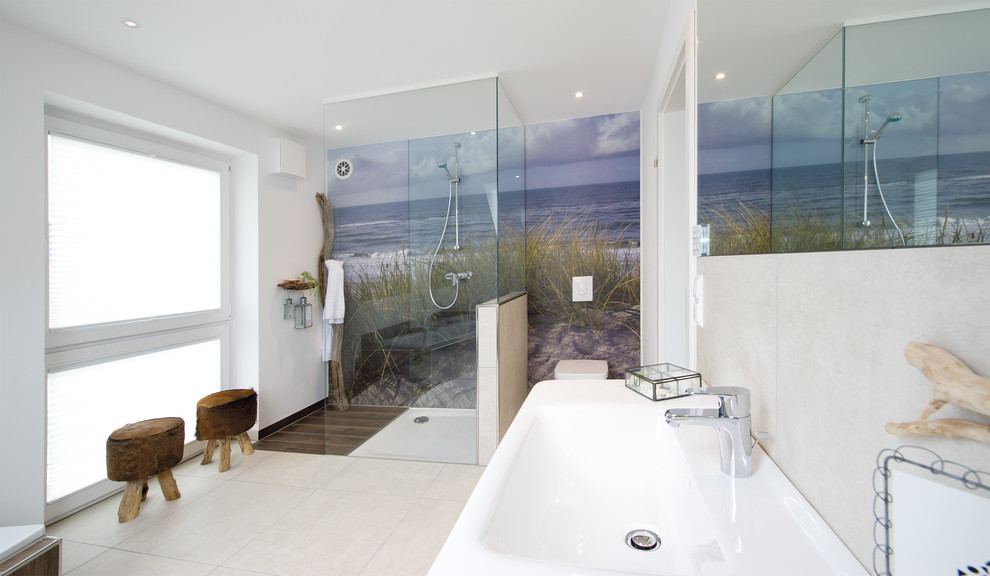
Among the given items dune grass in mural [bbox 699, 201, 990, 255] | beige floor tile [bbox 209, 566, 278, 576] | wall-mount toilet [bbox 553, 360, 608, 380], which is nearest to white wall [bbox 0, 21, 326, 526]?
beige floor tile [bbox 209, 566, 278, 576]

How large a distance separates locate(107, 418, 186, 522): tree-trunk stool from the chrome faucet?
2710 millimetres

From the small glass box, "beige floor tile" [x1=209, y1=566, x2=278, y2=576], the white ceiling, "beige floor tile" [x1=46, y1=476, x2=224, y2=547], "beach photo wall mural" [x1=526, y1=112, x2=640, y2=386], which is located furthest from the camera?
"beach photo wall mural" [x1=526, y1=112, x2=640, y2=386]

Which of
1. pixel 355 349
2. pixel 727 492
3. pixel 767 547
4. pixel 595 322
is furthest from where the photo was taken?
pixel 595 322

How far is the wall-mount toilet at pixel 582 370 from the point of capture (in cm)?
303

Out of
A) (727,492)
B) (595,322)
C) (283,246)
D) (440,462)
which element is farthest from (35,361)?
(595,322)

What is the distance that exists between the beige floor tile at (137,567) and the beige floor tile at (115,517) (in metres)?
0.15

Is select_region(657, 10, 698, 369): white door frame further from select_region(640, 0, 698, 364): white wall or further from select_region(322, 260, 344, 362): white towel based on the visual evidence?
select_region(322, 260, 344, 362): white towel

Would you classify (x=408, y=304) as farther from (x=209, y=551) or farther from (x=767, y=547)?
(x=767, y=547)

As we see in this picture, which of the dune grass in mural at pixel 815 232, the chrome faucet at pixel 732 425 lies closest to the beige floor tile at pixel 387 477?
the chrome faucet at pixel 732 425

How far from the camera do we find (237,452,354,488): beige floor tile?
263cm

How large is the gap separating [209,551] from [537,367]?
2397 millimetres

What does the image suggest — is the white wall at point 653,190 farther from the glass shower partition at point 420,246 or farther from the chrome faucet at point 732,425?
the chrome faucet at point 732,425

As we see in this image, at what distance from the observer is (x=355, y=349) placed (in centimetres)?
297

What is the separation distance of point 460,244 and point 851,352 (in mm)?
2273
